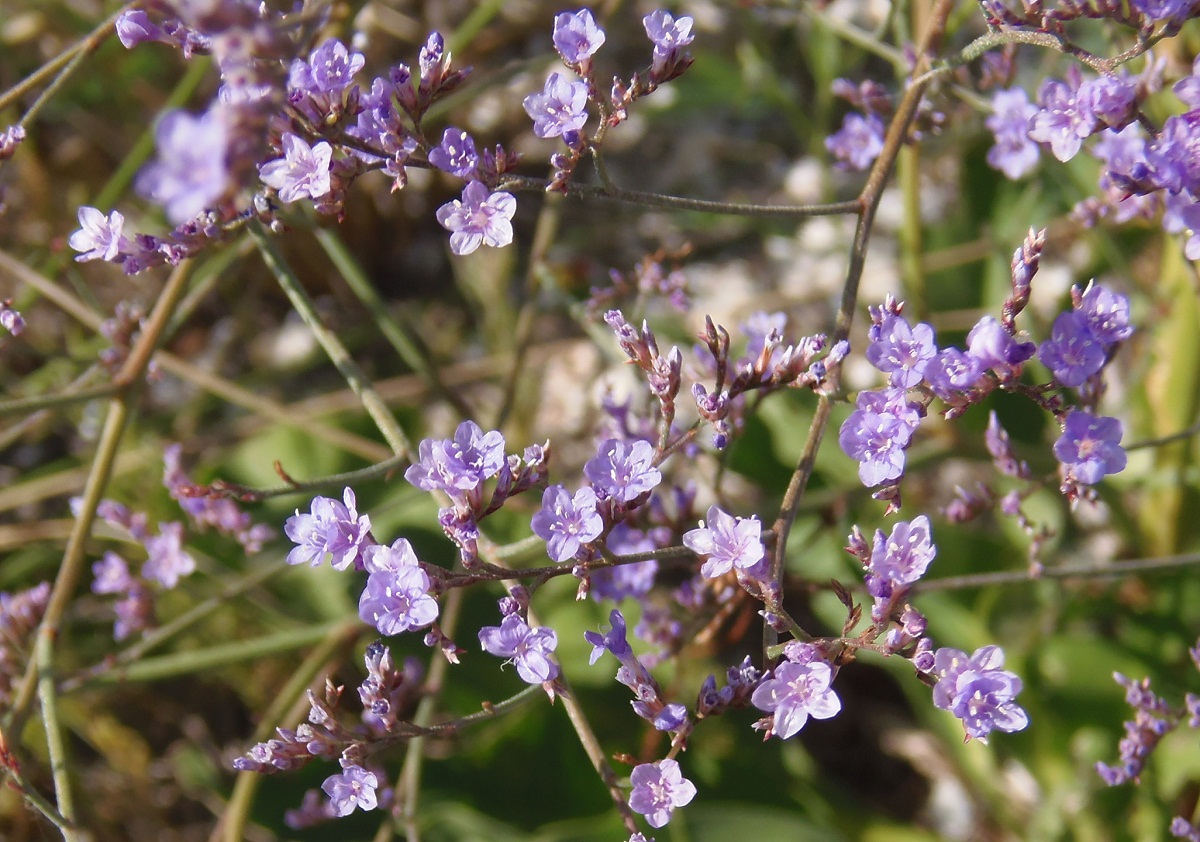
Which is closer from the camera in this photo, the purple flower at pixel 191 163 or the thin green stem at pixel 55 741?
the purple flower at pixel 191 163

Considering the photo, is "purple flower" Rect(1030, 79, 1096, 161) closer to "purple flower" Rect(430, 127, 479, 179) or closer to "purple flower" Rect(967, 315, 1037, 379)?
"purple flower" Rect(967, 315, 1037, 379)

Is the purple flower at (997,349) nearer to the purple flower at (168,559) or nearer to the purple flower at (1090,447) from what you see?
the purple flower at (1090,447)

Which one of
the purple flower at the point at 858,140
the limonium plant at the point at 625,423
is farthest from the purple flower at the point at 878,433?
the purple flower at the point at 858,140

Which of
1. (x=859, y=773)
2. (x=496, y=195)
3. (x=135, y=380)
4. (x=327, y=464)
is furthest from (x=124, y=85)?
(x=859, y=773)

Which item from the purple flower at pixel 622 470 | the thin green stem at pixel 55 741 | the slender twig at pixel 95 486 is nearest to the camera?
the purple flower at pixel 622 470

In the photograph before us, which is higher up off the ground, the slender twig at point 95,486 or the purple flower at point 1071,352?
the slender twig at point 95,486

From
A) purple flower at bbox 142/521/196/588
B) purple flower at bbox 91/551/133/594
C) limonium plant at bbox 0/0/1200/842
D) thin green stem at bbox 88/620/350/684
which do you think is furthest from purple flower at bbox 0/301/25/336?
thin green stem at bbox 88/620/350/684

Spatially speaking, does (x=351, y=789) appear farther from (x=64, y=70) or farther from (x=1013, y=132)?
(x=1013, y=132)

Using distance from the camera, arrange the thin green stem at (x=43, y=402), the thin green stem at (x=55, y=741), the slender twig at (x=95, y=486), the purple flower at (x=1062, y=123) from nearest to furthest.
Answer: the purple flower at (x=1062, y=123) → the thin green stem at (x=55, y=741) → the thin green stem at (x=43, y=402) → the slender twig at (x=95, y=486)
